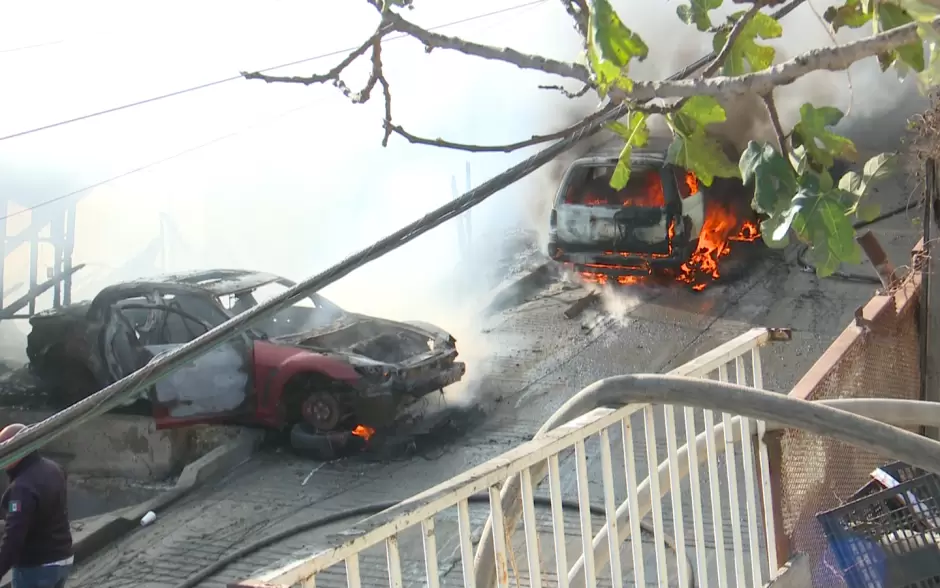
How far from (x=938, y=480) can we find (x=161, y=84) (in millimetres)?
14643

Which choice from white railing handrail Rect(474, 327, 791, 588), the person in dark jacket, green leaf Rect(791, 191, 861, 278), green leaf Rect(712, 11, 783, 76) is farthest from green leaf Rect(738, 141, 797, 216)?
the person in dark jacket

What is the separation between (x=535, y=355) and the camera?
36.6 feet

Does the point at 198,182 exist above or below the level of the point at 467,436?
above

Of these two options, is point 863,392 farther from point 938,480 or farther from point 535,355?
point 535,355

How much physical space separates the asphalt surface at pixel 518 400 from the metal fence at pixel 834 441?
1809 mm

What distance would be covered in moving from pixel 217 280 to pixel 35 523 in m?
4.87

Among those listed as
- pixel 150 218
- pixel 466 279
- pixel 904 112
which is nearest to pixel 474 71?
pixel 466 279

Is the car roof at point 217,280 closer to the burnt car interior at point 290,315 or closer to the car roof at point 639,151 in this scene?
the burnt car interior at point 290,315

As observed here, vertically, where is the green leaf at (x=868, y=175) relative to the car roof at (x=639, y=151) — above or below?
above

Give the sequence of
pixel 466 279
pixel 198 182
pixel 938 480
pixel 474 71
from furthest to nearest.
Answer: pixel 474 71, pixel 198 182, pixel 466 279, pixel 938 480

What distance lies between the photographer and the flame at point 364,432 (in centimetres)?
892

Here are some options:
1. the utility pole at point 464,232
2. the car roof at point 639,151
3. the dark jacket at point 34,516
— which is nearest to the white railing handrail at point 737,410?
the dark jacket at point 34,516

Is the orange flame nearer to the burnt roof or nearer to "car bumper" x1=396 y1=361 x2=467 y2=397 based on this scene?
the burnt roof

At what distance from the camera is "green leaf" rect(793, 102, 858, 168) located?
254cm
